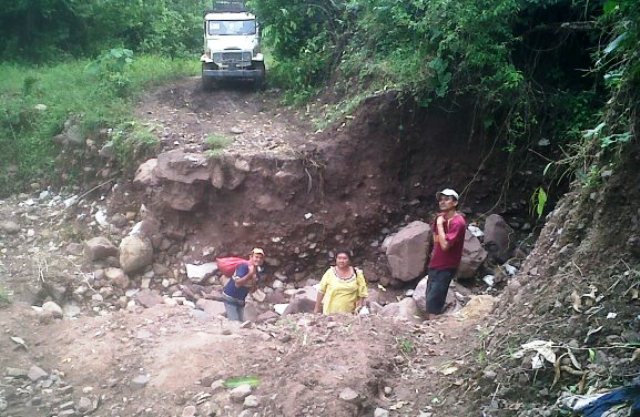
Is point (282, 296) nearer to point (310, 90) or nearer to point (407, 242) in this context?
point (407, 242)

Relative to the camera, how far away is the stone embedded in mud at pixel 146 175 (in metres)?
8.23

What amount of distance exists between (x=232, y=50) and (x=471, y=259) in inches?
216

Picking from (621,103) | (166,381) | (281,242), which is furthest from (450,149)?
(166,381)

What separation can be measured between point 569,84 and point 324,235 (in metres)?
3.56

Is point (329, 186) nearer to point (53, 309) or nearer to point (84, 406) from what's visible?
point (53, 309)

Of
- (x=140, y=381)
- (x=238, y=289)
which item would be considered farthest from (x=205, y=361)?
(x=238, y=289)

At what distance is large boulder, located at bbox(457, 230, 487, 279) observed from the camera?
7.37 meters

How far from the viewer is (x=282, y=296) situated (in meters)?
7.74

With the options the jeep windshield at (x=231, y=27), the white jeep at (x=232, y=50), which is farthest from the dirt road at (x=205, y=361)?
the jeep windshield at (x=231, y=27)

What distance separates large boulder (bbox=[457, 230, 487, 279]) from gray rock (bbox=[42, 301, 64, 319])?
4.21 meters

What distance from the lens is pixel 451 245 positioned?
5.89m

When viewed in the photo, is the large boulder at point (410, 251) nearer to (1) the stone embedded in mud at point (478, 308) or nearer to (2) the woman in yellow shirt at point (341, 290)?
(2) the woman in yellow shirt at point (341, 290)

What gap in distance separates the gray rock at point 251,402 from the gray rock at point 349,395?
0.57 metres

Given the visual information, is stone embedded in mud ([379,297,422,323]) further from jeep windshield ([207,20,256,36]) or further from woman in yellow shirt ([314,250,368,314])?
jeep windshield ([207,20,256,36])
